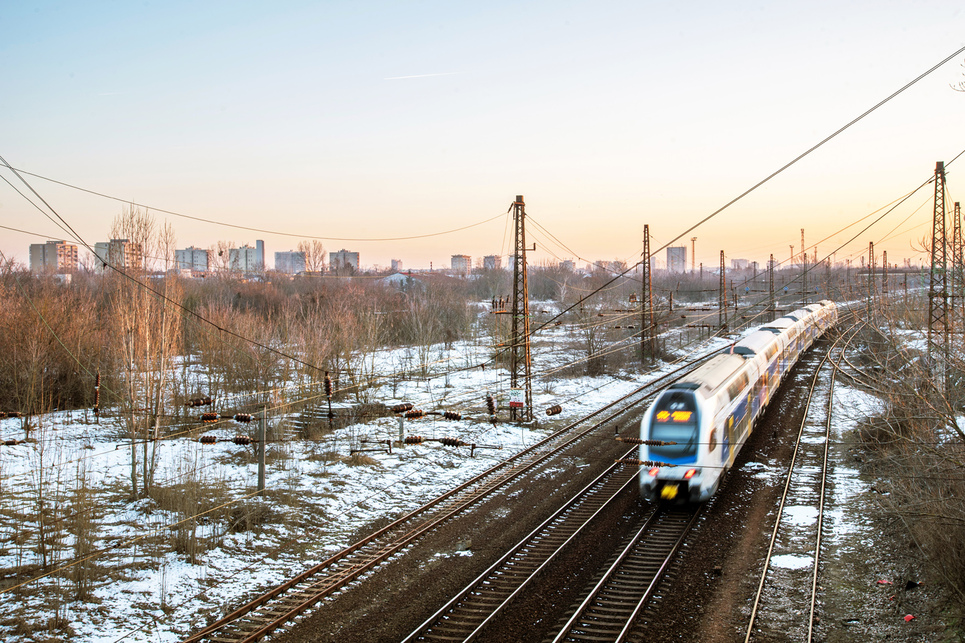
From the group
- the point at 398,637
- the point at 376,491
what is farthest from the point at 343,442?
the point at 398,637

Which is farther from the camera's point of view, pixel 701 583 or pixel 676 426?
pixel 676 426

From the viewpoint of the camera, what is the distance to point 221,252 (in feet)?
242

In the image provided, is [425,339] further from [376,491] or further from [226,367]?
[376,491]

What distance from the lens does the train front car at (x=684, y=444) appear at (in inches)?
518

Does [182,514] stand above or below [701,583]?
above

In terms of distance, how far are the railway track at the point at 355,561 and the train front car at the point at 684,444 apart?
420cm

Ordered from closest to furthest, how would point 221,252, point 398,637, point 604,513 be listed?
point 398,637 < point 604,513 < point 221,252

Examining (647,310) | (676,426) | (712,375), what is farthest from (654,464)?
(647,310)

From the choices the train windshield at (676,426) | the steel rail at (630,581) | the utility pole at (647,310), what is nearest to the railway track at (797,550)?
the steel rail at (630,581)

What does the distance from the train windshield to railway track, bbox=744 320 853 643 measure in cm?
232

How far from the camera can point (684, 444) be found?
13.1 m

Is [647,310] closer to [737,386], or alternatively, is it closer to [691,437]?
[737,386]

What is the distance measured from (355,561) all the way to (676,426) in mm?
7243

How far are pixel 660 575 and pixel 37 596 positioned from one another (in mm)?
10320
